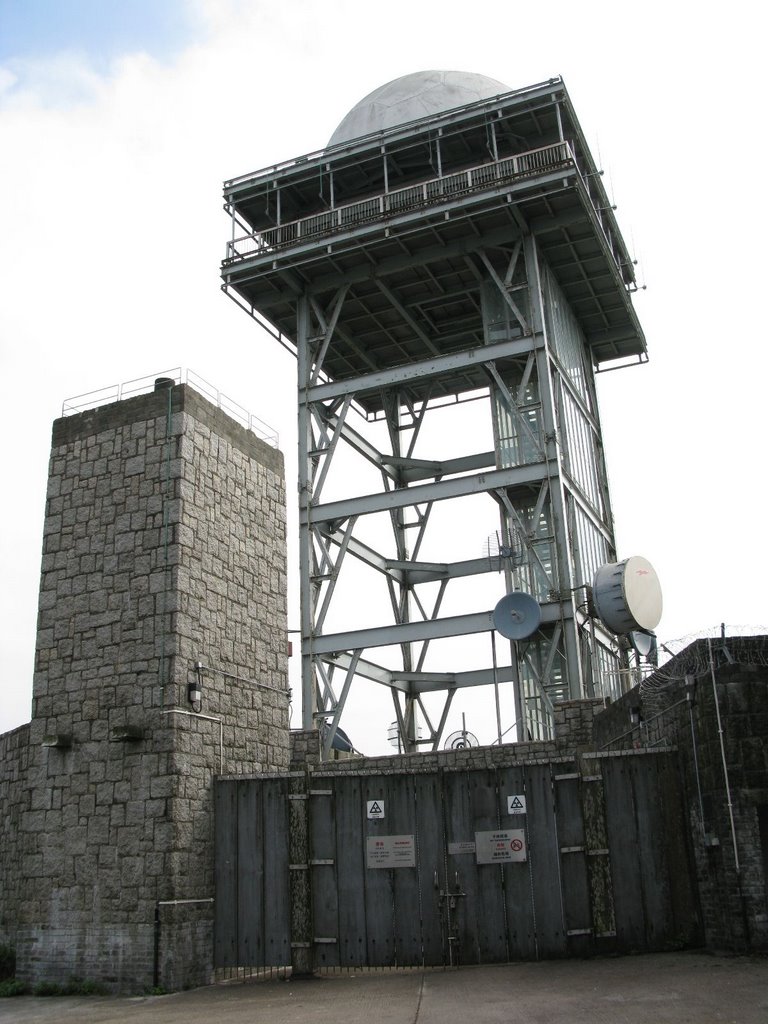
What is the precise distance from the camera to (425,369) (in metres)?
27.2

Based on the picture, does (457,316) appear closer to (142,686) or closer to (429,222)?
(429,222)

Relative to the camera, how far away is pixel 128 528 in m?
17.5

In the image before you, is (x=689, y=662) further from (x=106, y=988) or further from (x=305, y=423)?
→ (x=305, y=423)

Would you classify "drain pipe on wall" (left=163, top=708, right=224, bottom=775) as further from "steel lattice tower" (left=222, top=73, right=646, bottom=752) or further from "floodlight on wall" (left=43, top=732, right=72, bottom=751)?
"steel lattice tower" (left=222, top=73, right=646, bottom=752)

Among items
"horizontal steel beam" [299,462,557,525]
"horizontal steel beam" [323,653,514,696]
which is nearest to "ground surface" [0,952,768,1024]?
"horizontal steel beam" [323,653,514,696]

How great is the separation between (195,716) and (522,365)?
14.7 meters

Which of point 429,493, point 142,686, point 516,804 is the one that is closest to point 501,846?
point 516,804

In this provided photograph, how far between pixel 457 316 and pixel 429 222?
526cm

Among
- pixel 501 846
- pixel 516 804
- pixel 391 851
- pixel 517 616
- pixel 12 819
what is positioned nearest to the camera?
pixel 501 846

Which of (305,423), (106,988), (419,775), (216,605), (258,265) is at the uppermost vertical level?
(258,265)

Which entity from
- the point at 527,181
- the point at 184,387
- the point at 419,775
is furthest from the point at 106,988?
the point at 527,181

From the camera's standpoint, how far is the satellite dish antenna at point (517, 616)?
76.3ft

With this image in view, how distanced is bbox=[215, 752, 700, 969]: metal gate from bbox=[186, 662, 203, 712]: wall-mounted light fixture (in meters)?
1.83

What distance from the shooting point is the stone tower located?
50.8 ft
